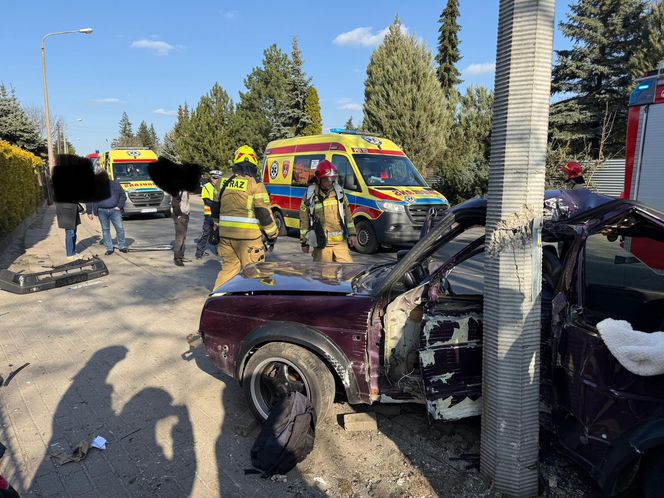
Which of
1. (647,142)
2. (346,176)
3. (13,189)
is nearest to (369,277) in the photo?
(647,142)

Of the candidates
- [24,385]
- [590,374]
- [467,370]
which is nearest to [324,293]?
[467,370]

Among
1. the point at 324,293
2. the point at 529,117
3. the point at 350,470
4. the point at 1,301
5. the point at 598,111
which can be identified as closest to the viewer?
the point at 529,117

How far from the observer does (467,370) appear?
2.74m

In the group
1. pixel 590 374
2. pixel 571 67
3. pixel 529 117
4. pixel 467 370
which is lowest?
pixel 467 370

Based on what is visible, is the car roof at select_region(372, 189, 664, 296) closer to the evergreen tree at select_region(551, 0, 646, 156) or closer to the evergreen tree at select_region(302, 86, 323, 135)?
the evergreen tree at select_region(551, 0, 646, 156)

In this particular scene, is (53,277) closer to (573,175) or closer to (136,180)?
(573,175)

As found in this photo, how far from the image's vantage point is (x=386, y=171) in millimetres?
10586

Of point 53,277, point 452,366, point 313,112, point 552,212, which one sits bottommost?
point 53,277

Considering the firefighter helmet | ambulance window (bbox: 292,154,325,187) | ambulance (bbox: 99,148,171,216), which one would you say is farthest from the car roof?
ambulance (bbox: 99,148,171,216)

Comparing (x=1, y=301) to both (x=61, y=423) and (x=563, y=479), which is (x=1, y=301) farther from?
(x=563, y=479)

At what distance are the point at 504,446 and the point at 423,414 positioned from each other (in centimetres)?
100

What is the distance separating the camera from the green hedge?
33.8 feet

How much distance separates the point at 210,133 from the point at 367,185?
1131 inches

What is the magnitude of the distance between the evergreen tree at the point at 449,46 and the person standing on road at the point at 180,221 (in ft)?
112
